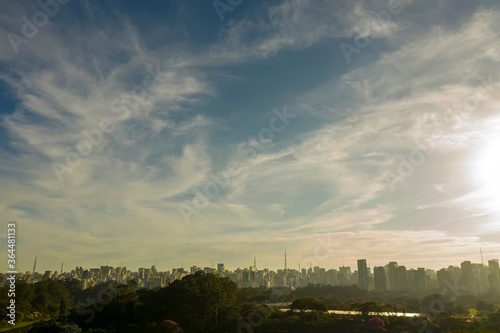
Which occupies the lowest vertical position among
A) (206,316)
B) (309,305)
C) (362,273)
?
(206,316)

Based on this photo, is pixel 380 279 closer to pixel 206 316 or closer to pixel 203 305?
pixel 206 316

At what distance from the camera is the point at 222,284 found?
3797 cm

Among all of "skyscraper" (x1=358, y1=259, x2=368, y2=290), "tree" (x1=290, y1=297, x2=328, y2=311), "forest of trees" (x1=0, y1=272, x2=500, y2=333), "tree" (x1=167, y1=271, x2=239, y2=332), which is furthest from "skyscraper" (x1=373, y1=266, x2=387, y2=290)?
"tree" (x1=167, y1=271, x2=239, y2=332)

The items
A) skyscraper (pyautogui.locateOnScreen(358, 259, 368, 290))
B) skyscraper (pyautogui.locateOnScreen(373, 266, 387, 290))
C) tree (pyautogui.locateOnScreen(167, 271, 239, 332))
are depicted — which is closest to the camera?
tree (pyautogui.locateOnScreen(167, 271, 239, 332))

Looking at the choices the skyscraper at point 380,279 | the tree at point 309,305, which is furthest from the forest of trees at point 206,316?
the skyscraper at point 380,279

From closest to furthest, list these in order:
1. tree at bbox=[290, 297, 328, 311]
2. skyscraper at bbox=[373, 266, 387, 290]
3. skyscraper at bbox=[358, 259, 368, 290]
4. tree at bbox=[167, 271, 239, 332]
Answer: tree at bbox=[167, 271, 239, 332]
tree at bbox=[290, 297, 328, 311]
skyscraper at bbox=[358, 259, 368, 290]
skyscraper at bbox=[373, 266, 387, 290]

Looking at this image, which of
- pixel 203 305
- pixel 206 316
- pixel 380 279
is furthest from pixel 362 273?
pixel 203 305

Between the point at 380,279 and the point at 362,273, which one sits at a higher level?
the point at 362,273

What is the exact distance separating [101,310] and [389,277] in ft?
400

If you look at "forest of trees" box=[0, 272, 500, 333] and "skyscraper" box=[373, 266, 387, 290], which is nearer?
"forest of trees" box=[0, 272, 500, 333]

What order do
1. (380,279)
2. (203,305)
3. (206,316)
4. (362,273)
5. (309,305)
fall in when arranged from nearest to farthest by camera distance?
(206,316) → (203,305) → (309,305) → (362,273) → (380,279)

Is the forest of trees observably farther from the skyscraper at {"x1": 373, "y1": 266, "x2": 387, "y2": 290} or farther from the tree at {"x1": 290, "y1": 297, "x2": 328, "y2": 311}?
the skyscraper at {"x1": 373, "y1": 266, "x2": 387, "y2": 290}

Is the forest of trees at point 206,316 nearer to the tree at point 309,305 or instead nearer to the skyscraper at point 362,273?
the tree at point 309,305

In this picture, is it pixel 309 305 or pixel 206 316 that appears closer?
pixel 206 316
